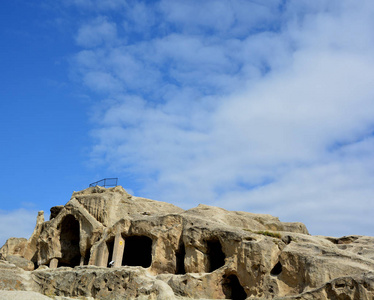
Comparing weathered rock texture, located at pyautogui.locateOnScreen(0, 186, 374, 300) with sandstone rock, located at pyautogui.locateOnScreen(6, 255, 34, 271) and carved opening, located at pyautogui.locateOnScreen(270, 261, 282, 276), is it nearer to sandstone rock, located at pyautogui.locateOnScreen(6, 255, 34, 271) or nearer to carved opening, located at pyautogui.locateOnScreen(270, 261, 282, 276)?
carved opening, located at pyautogui.locateOnScreen(270, 261, 282, 276)

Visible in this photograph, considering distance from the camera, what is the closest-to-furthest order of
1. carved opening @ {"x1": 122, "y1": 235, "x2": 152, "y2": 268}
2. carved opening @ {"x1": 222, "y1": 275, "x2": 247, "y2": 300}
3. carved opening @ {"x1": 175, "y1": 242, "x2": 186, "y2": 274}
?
carved opening @ {"x1": 222, "y1": 275, "x2": 247, "y2": 300} < carved opening @ {"x1": 175, "y1": 242, "x2": 186, "y2": 274} < carved opening @ {"x1": 122, "y1": 235, "x2": 152, "y2": 268}

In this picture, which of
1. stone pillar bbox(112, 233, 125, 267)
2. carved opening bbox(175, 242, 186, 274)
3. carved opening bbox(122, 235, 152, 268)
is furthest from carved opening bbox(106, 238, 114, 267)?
carved opening bbox(175, 242, 186, 274)

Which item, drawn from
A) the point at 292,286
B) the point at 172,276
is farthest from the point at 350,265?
the point at 172,276

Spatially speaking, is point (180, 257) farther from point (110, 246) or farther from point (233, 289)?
point (110, 246)

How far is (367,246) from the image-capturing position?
26703 millimetres

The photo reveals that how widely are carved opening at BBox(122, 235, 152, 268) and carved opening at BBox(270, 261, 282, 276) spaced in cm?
1079

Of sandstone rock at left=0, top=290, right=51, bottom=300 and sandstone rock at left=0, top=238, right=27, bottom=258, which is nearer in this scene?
sandstone rock at left=0, top=290, right=51, bottom=300

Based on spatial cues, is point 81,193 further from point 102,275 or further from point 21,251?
point 102,275

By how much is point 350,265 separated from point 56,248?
22.4 meters

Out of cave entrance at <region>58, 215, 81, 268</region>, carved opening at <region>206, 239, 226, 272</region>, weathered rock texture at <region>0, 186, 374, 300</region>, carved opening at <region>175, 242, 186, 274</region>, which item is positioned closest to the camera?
weathered rock texture at <region>0, 186, 374, 300</region>

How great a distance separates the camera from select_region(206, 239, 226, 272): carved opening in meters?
25.0

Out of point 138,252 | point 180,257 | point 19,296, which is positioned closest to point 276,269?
point 180,257

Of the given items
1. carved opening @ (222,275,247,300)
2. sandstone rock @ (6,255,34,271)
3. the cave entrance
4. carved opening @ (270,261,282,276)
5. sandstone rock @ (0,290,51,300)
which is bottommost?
sandstone rock @ (0,290,51,300)

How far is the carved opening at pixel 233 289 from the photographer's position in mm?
23047
